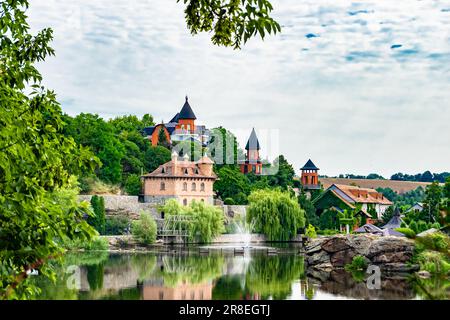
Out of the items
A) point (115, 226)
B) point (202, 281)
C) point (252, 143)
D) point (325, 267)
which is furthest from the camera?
point (252, 143)

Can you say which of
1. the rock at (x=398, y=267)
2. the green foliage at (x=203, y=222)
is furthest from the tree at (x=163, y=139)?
the rock at (x=398, y=267)

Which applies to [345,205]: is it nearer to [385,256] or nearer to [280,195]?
[280,195]

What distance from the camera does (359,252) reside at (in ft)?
67.4

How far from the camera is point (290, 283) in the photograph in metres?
17.2

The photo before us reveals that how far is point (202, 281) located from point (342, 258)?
4996 mm

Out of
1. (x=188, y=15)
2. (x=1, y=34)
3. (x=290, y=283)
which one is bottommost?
(x=290, y=283)

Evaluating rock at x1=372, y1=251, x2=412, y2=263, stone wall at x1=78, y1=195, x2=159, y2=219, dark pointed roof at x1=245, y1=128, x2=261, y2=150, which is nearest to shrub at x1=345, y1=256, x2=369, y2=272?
rock at x1=372, y1=251, x2=412, y2=263

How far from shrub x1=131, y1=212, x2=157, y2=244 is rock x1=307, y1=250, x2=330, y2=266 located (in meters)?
9.92

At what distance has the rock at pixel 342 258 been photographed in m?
20.8

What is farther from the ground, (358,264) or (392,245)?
(392,245)

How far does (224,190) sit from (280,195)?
18.5ft

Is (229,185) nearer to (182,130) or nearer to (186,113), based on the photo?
(182,130)

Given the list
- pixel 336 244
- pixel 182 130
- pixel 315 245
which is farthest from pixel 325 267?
pixel 182 130
